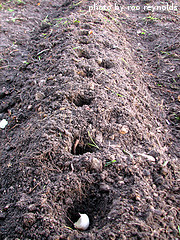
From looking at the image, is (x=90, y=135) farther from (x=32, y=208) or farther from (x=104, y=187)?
(x=32, y=208)

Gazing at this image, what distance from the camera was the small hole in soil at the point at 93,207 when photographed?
1.33 meters

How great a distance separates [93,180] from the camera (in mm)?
1456

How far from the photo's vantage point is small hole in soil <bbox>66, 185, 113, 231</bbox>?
1326 mm

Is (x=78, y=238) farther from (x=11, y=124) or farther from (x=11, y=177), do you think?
(x=11, y=124)

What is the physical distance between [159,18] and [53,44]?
7.75ft

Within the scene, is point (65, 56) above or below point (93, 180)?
above

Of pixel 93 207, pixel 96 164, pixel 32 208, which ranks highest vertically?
pixel 96 164

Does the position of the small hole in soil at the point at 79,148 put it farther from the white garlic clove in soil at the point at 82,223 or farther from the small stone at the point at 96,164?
the white garlic clove in soil at the point at 82,223

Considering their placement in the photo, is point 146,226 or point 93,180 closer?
point 146,226

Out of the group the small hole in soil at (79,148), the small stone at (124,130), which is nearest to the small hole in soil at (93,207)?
the small hole in soil at (79,148)

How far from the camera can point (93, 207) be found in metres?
1.41

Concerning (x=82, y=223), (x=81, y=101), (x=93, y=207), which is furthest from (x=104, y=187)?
(x=81, y=101)

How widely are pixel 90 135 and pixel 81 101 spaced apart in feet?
1.49

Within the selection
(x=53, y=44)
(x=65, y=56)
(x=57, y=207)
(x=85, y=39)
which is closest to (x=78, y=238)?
(x=57, y=207)
